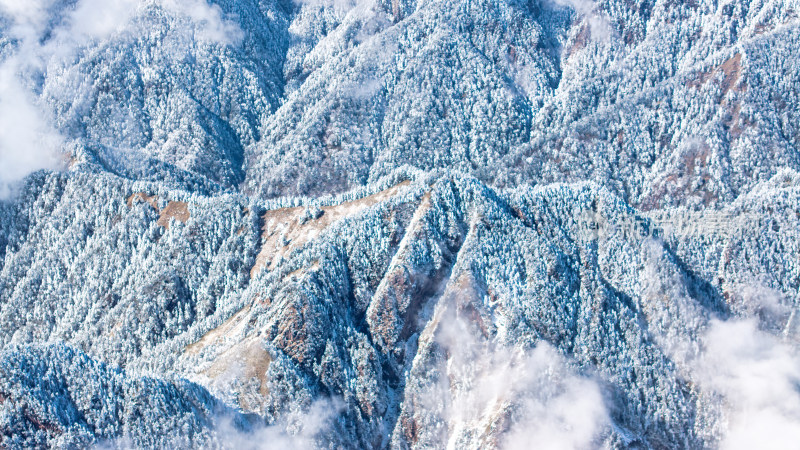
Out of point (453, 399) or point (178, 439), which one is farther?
point (453, 399)

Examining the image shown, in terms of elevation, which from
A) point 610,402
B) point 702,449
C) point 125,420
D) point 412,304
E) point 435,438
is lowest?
point 702,449

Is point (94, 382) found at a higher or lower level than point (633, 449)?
higher

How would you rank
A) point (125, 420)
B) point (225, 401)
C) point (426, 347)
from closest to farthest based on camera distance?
point (125, 420) → point (225, 401) → point (426, 347)

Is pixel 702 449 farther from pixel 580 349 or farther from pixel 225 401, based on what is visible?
pixel 225 401

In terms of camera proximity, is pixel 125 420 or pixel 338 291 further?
pixel 338 291

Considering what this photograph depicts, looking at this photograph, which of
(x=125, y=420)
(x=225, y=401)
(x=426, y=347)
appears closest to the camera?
(x=125, y=420)

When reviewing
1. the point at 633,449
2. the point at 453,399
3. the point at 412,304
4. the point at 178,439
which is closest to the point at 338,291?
the point at 412,304

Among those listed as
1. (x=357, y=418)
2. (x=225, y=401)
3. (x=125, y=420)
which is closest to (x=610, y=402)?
(x=357, y=418)

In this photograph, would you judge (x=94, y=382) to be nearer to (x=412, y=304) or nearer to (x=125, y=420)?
(x=125, y=420)

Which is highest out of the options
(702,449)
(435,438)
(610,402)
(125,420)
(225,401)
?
(125,420)
